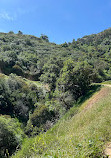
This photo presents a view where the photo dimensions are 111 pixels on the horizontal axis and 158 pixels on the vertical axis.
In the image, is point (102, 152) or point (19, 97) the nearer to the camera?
point (102, 152)

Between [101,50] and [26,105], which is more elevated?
[101,50]

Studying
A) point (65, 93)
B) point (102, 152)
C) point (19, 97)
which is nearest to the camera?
point (102, 152)

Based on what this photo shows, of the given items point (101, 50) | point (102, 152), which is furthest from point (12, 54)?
point (101, 50)

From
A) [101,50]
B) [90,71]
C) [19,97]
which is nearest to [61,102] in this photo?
[90,71]

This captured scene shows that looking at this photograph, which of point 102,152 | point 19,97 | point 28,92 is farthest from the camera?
point 28,92

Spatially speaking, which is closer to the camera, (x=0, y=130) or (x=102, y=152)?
(x=102, y=152)

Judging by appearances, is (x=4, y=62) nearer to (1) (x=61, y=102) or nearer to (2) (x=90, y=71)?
(1) (x=61, y=102)

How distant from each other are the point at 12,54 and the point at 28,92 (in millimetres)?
18770

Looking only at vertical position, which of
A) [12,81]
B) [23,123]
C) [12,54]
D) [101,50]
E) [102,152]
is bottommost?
[23,123]

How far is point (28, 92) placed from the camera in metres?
18.7

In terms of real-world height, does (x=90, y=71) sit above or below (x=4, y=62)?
below

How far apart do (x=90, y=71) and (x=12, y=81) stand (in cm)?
1377

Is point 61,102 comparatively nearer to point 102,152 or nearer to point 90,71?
point 90,71

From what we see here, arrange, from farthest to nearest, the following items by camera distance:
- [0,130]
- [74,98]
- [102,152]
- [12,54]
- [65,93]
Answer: [12,54] < [74,98] < [65,93] < [0,130] < [102,152]
